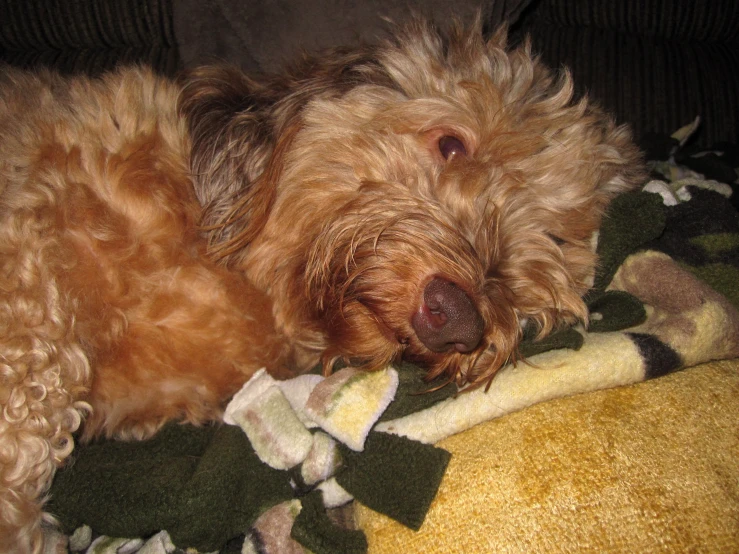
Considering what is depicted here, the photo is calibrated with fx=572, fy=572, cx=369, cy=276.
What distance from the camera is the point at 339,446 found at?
1.96m

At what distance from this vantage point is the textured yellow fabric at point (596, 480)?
1511 mm

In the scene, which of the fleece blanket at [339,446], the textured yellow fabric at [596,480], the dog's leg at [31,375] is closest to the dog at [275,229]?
the dog's leg at [31,375]

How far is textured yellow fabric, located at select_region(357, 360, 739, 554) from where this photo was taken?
1511mm

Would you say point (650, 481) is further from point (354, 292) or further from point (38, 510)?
point (38, 510)

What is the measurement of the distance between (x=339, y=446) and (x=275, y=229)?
86 centimetres

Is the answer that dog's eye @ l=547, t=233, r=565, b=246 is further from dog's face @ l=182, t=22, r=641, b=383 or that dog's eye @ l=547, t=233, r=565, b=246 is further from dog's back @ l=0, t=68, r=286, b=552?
dog's back @ l=0, t=68, r=286, b=552

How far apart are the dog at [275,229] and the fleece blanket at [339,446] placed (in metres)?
0.11

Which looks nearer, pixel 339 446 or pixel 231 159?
pixel 339 446

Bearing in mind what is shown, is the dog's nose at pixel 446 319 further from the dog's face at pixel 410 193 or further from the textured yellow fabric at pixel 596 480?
the textured yellow fabric at pixel 596 480

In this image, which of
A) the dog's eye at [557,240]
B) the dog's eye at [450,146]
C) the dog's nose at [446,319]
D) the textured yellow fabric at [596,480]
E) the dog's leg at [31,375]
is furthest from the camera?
the dog's eye at [557,240]

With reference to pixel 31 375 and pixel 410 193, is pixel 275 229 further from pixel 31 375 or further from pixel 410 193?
pixel 31 375

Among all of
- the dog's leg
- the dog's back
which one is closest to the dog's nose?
the dog's back

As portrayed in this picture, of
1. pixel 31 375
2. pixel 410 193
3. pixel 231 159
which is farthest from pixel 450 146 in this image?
pixel 31 375

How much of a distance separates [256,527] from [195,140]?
60.1 inches
